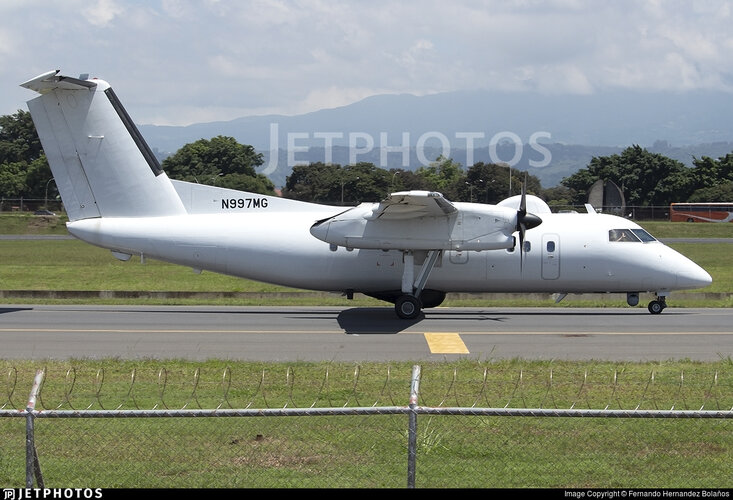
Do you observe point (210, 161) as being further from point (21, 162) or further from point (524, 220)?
point (524, 220)

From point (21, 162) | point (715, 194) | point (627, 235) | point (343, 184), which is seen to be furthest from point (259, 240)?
point (21, 162)

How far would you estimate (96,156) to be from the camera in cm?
2380

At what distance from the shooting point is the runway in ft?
57.9

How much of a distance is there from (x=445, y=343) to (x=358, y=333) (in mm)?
2425

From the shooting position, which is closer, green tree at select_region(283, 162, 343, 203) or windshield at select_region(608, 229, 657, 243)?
windshield at select_region(608, 229, 657, 243)

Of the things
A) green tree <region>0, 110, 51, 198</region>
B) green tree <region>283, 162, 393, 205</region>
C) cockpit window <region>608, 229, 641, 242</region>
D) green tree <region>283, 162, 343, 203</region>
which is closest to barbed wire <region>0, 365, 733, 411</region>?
cockpit window <region>608, 229, 641, 242</region>

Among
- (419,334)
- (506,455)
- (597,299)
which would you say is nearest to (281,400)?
(506,455)

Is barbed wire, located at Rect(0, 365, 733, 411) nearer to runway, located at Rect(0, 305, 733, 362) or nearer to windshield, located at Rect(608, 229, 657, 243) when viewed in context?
runway, located at Rect(0, 305, 733, 362)

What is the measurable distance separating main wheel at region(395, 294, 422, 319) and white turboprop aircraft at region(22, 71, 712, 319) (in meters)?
0.23

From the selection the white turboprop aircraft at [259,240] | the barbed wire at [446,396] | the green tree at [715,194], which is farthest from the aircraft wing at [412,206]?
the green tree at [715,194]

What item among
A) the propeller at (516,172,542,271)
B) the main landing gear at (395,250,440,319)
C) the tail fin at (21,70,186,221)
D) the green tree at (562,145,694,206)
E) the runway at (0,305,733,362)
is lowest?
the runway at (0,305,733,362)

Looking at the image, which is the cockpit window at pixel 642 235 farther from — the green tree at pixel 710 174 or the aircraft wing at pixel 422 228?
the green tree at pixel 710 174

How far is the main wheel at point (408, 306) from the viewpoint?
23.0m

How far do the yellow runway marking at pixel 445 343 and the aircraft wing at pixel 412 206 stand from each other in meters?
3.32
